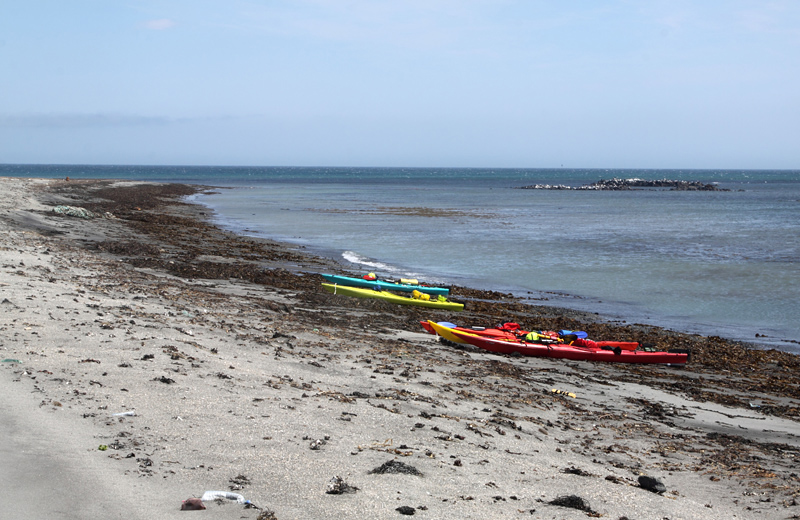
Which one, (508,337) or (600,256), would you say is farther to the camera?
(600,256)

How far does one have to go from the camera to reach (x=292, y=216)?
4712cm

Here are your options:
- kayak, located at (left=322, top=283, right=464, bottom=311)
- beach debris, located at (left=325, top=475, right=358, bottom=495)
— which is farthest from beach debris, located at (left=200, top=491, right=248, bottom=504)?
kayak, located at (left=322, top=283, right=464, bottom=311)

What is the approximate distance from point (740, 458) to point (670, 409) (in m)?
1.96

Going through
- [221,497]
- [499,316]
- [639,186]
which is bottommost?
[499,316]

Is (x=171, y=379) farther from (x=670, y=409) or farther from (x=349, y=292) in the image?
(x=349, y=292)

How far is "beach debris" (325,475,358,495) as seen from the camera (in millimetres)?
5270

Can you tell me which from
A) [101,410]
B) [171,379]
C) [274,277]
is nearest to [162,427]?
[101,410]

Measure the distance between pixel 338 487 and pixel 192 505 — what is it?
1.18 metres

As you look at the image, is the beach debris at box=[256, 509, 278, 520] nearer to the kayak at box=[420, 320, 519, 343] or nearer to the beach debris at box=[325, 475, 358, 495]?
the beach debris at box=[325, 475, 358, 495]

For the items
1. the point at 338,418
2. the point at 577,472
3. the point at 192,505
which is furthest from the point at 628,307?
the point at 192,505

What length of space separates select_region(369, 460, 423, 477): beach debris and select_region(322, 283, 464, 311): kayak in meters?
10.8

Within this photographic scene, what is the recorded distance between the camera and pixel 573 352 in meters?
12.7

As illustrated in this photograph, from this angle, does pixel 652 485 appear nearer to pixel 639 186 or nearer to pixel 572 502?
pixel 572 502

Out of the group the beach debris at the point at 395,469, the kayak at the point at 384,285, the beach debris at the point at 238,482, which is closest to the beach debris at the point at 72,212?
the kayak at the point at 384,285
